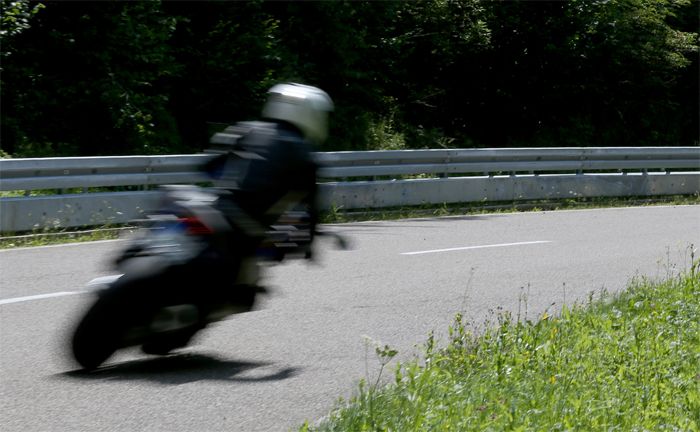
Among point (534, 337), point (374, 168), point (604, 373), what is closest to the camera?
point (604, 373)

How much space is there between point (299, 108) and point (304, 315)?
2.04 metres

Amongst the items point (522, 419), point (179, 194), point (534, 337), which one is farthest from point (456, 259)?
point (522, 419)

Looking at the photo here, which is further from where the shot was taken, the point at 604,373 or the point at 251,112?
the point at 251,112

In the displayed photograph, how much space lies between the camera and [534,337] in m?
6.97

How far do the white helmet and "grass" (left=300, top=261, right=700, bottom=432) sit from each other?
4.97ft

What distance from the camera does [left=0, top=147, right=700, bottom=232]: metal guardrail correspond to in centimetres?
1272

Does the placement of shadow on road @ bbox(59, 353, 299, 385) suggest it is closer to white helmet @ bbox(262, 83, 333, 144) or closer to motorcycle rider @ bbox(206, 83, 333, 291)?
motorcycle rider @ bbox(206, 83, 333, 291)

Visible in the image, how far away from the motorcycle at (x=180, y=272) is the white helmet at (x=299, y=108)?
1.81ft

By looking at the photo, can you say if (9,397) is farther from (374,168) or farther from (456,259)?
(374,168)

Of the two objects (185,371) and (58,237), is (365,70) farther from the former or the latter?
(185,371)

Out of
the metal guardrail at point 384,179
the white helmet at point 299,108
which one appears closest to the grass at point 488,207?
the metal guardrail at point 384,179

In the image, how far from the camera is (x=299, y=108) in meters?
6.92

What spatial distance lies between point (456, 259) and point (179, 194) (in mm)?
5516

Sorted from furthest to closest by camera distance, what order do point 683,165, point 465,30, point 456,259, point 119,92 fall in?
point 465,30 → point 683,165 → point 119,92 → point 456,259
